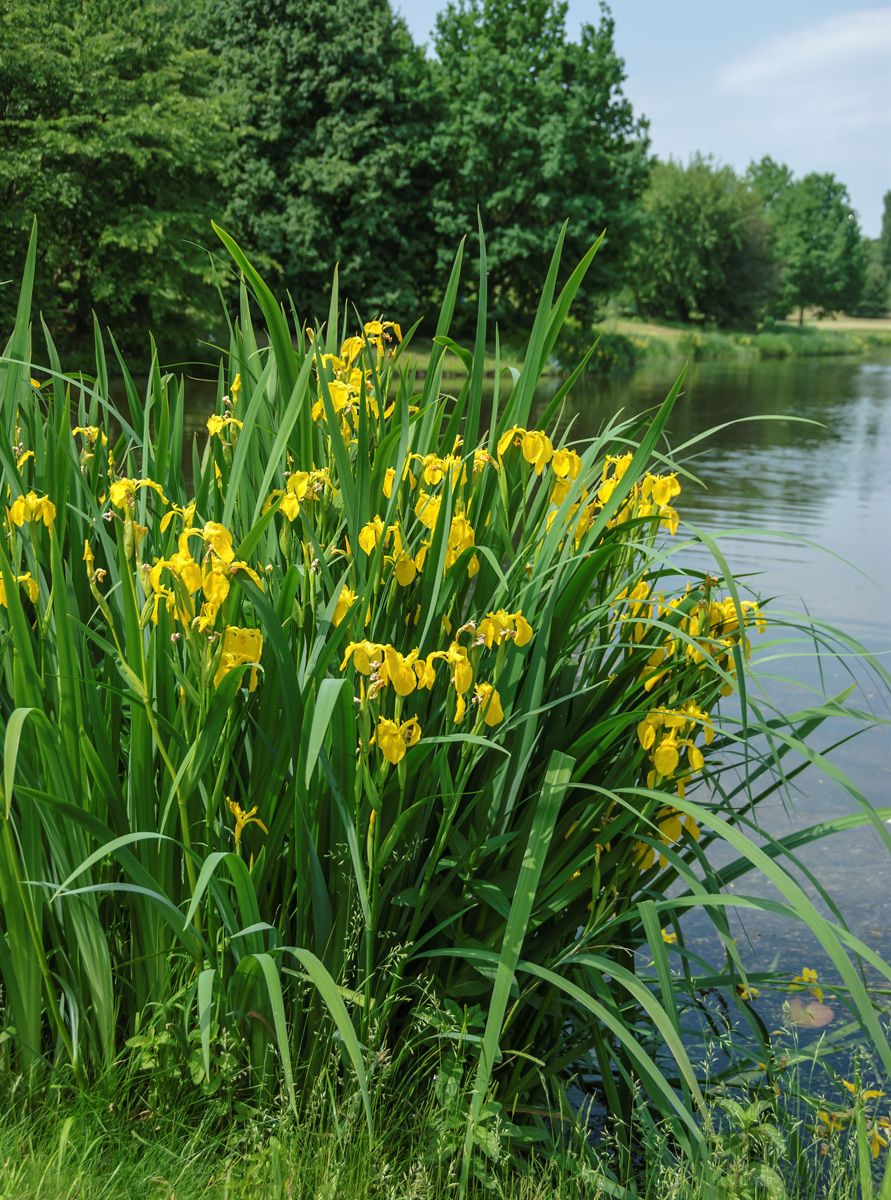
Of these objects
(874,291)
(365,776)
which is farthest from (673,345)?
(874,291)

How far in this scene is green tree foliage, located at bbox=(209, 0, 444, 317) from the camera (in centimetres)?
2812

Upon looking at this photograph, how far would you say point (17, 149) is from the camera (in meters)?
20.2

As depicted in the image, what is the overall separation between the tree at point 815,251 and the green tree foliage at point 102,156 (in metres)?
52.5

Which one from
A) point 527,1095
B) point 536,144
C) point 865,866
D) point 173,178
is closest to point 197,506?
point 527,1095

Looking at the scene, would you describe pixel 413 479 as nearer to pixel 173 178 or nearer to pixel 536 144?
pixel 173 178

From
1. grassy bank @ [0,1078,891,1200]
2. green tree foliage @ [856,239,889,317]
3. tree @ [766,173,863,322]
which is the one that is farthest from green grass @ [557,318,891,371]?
grassy bank @ [0,1078,891,1200]

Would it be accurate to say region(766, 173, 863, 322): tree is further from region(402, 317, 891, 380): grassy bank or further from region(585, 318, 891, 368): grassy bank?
region(585, 318, 891, 368): grassy bank

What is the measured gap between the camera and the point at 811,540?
5.32m

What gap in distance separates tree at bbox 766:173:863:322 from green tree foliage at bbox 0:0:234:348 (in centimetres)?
5246

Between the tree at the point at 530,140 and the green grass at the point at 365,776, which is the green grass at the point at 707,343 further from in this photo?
the green grass at the point at 365,776

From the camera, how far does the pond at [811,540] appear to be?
3551 millimetres

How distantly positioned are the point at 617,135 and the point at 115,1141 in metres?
34.1

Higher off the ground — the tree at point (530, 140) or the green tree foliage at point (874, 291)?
the tree at point (530, 140)

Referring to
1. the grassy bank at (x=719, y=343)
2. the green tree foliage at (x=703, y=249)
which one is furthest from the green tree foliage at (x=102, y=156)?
the green tree foliage at (x=703, y=249)
